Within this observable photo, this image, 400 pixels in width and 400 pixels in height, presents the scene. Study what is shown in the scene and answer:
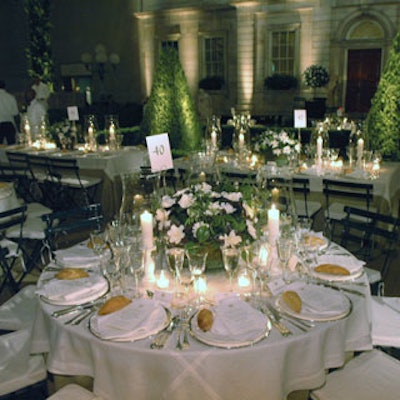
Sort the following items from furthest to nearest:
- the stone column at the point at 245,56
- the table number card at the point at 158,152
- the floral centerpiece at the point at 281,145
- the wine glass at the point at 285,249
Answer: the stone column at the point at 245,56, the floral centerpiece at the point at 281,145, the table number card at the point at 158,152, the wine glass at the point at 285,249

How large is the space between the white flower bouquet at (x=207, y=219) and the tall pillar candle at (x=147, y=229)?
11 cm

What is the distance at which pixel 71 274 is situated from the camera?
246cm

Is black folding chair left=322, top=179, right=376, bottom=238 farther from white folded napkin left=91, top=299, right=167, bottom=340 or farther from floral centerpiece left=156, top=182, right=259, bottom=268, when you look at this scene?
white folded napkin left=91, top=299, right=167, bottom=340

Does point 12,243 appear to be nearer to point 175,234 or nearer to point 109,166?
point 109,166

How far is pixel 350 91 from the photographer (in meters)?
14.5

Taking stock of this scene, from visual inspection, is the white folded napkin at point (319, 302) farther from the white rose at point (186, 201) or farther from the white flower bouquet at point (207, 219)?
the white rose at point (186, 201)

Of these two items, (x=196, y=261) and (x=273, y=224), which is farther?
(x=273, y=224)

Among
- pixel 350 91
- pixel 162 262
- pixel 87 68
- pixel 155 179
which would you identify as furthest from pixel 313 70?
pixel 162 262

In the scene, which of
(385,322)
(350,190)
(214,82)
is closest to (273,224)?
(385,322)

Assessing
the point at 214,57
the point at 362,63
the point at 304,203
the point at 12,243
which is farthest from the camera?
the point at 214,57

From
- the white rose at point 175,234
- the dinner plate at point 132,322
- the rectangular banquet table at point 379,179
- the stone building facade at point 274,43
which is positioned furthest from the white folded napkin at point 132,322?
the stone building facade at point 274,43

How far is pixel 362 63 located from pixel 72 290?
13.9 m

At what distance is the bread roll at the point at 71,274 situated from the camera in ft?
8.02

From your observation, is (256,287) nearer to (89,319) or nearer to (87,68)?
(89,319)
